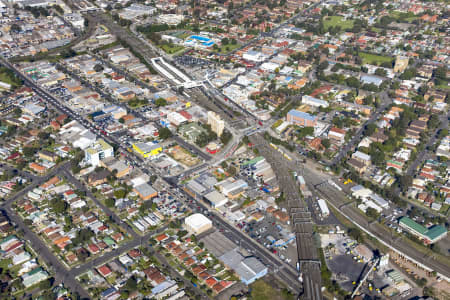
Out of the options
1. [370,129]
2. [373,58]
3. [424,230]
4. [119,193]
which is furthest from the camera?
[373,58]

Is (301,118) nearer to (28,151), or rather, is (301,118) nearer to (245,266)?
(245,266)

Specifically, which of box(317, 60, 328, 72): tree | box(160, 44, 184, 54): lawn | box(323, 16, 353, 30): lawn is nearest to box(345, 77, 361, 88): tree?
box(317, 60, 328, 72): tree

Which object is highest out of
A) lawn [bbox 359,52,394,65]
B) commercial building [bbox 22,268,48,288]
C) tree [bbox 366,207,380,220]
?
lawn [bbox 359,52,394,65]

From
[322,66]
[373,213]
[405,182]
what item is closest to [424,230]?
[373,213]

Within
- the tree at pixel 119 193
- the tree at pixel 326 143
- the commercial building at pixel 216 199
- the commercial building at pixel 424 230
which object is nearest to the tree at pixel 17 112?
the tree at pixel 119 193

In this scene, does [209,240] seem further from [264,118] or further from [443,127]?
[443,127]

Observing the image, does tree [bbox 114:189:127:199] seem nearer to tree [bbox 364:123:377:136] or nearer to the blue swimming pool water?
tree [bbox 364:123:377:136]

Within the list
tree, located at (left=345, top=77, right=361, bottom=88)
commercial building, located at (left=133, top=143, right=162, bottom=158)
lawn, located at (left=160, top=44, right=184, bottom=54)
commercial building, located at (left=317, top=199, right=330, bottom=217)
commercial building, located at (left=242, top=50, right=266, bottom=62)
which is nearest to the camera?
commercial building, located at (left=317, top=199, right=330, bottom=217)
